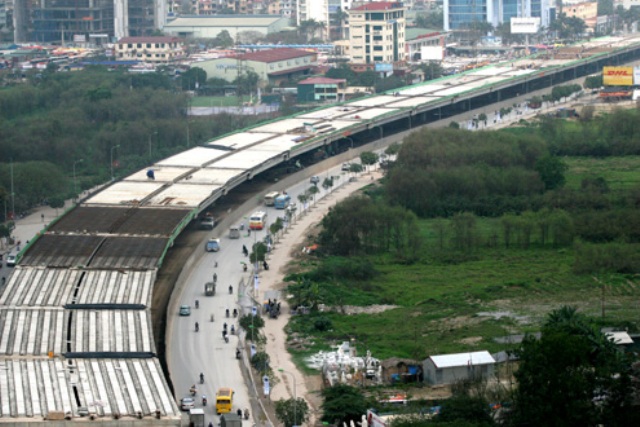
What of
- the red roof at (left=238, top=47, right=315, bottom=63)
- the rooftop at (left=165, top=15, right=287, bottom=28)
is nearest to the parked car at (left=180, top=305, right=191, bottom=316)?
the red roof at (left=238, top=47, right=315, bottom=63)

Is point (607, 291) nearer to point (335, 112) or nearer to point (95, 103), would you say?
point (335, 112)

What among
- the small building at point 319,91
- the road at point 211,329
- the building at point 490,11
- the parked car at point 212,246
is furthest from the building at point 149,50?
the parked car at point 212,246

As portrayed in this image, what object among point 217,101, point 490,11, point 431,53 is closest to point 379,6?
point 431,53

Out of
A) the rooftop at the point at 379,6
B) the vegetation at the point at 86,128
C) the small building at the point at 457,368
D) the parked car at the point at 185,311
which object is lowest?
the small building at the point at 457,368

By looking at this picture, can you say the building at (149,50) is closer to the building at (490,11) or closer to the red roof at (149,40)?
the red roof at (149,40)

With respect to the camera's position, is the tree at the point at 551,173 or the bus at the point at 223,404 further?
the tree at the point at 551,173

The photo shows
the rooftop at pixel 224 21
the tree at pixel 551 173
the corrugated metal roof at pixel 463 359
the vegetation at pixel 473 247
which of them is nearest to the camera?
the corrugated metal roof at pixel 463 359
